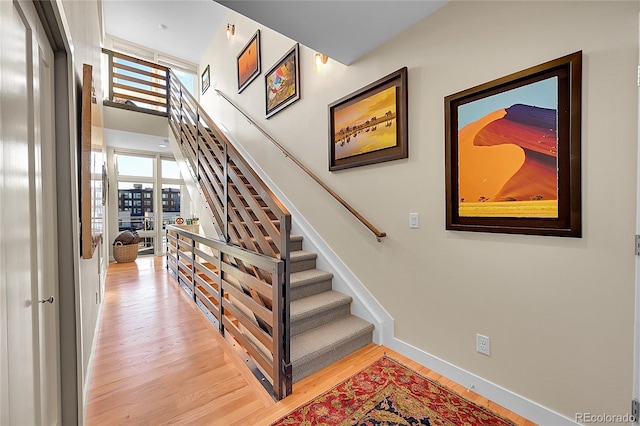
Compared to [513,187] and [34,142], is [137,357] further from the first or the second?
[513,187]

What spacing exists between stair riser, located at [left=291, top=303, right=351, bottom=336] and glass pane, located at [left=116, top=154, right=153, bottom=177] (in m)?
6.43

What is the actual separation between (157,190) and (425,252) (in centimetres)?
689

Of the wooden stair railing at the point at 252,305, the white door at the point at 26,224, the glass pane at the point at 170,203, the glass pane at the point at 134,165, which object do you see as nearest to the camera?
the white door at the point at 26,224

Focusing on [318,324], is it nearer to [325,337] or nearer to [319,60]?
[325,337]

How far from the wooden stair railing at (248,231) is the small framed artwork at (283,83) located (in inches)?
39.1

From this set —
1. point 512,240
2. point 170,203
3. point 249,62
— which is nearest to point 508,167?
point 512,240

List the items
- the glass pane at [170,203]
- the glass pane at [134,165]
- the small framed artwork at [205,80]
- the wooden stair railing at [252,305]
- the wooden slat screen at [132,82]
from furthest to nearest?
1. the glass pane at [170,203]
2. the glass pane at [134,165]
3. the small framed artwork at [205,80]
4. the wooden slat screen at [132,82]
5. the wooden stair railing at [252,305]

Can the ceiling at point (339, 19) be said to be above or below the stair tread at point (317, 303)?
above

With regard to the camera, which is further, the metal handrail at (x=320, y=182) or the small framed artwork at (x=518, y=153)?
the metal handrail at (x=320, y=182)

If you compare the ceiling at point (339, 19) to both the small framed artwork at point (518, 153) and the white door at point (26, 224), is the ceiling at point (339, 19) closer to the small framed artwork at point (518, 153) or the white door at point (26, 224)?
the small framed artwork at point (518, 153)

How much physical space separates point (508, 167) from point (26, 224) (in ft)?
7.58

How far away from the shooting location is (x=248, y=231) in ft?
8.91

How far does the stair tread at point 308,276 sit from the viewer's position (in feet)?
8.30

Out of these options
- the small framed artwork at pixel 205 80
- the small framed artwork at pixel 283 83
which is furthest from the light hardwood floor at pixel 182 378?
the small framed artwork at pixel 205 80
